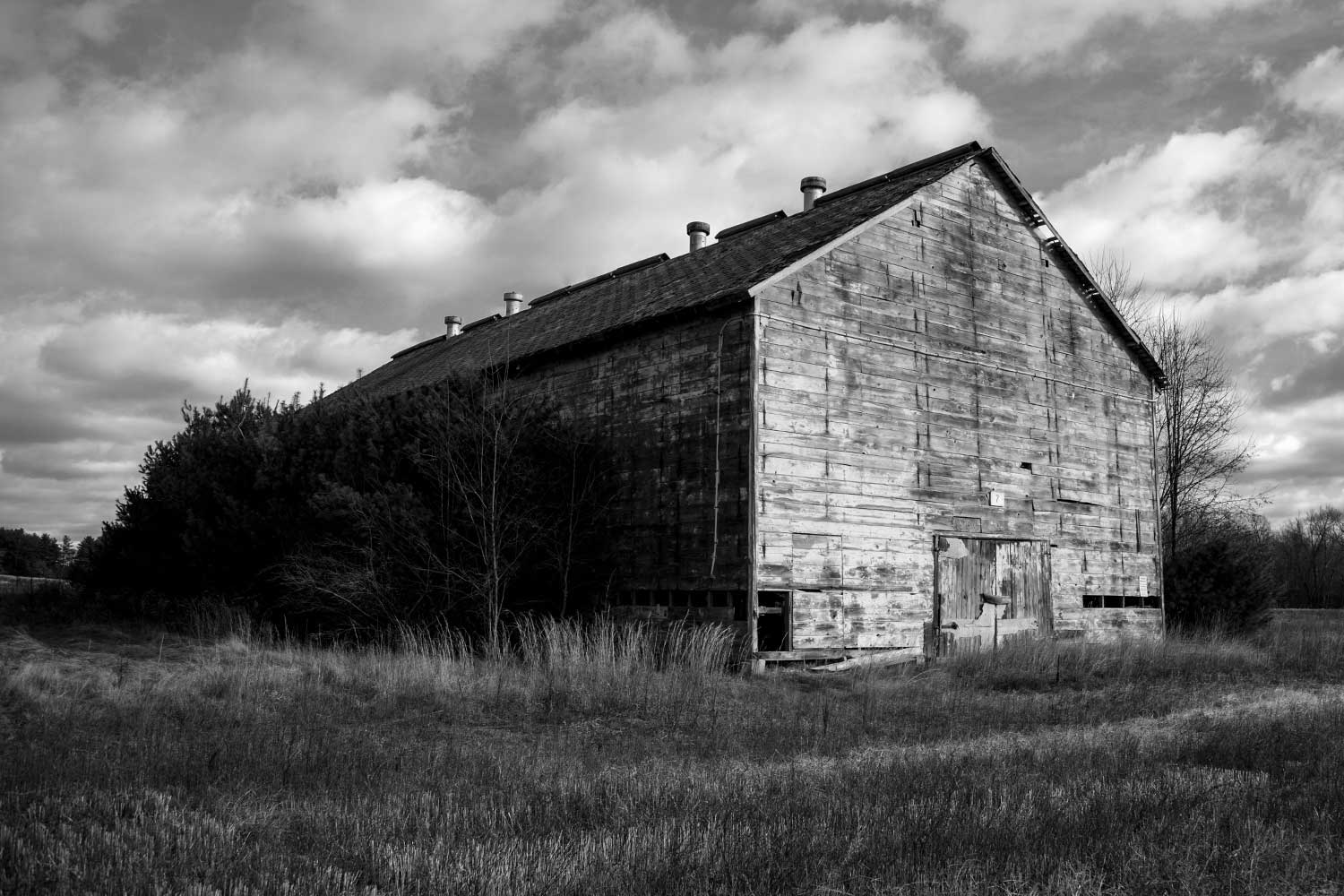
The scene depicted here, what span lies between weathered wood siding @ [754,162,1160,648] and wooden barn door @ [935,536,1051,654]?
264mm

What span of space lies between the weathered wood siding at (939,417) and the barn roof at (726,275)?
0.30 meters

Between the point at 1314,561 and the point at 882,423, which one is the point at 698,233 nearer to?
the point at 882,423

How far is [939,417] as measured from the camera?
54.6ft

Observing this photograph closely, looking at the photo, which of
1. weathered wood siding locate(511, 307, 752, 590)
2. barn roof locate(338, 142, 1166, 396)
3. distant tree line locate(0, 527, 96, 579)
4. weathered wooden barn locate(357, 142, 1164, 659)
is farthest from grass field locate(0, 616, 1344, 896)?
distant tree line locate(0, 527, 96, 579)

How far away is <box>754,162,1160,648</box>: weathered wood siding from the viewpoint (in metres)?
14.8

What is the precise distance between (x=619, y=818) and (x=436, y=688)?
18.7 ft

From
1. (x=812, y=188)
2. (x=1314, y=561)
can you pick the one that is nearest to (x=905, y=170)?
(x=812, y=188)

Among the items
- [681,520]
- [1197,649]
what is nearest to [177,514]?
[681,520]

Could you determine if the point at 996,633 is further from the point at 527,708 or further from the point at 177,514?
the point at 177,514

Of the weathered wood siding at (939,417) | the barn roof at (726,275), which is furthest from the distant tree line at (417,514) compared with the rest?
the weathered wood siding at (939,417)

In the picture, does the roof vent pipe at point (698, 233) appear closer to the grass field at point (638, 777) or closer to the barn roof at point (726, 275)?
the barn roof at point (726, 275)

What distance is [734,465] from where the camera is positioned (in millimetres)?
14531

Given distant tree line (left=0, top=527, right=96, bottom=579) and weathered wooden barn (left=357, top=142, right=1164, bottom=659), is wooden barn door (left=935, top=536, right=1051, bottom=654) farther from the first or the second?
distant tree line (left=0, top=527, right=96, bottom=579)

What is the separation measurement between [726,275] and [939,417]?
4036mm
